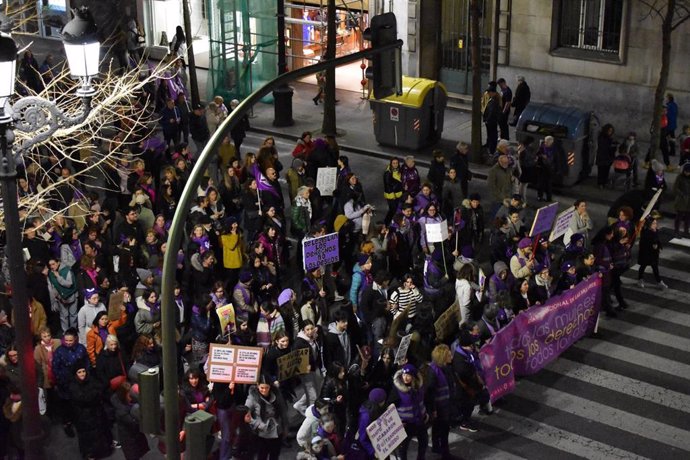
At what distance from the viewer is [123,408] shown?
1298 centimetres

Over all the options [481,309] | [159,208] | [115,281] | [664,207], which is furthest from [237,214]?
[664,207]

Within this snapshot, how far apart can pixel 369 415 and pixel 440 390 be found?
1.16 m

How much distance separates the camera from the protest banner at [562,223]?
57.8 ft

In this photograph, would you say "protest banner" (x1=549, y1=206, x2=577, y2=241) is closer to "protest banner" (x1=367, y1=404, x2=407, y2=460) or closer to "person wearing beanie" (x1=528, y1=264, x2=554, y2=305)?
"person wearing beanie" (x1=528, y1=264, x2=554, y2=305)

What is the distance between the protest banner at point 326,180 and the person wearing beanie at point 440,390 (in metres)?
6.23

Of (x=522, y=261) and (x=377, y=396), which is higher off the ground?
(x=522, y=261)

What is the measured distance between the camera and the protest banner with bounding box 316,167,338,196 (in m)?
19.3

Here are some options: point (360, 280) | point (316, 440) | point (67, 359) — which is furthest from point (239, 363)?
point (360, 280)

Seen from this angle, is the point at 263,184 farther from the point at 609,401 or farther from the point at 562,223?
the point at 609,401

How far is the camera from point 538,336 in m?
15.8

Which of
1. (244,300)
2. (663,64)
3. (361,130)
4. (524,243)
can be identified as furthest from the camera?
(361,130)

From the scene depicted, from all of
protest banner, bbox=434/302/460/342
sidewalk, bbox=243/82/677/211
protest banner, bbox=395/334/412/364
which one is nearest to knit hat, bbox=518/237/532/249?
protest banner, bbox=434/302/460/342

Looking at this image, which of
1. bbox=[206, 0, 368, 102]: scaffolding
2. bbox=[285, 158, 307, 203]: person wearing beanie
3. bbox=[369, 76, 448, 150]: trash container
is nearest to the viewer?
bbox=[285, 158, 307, 203]: person wearing beanie

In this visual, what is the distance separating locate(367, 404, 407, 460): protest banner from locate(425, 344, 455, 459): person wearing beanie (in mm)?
681
